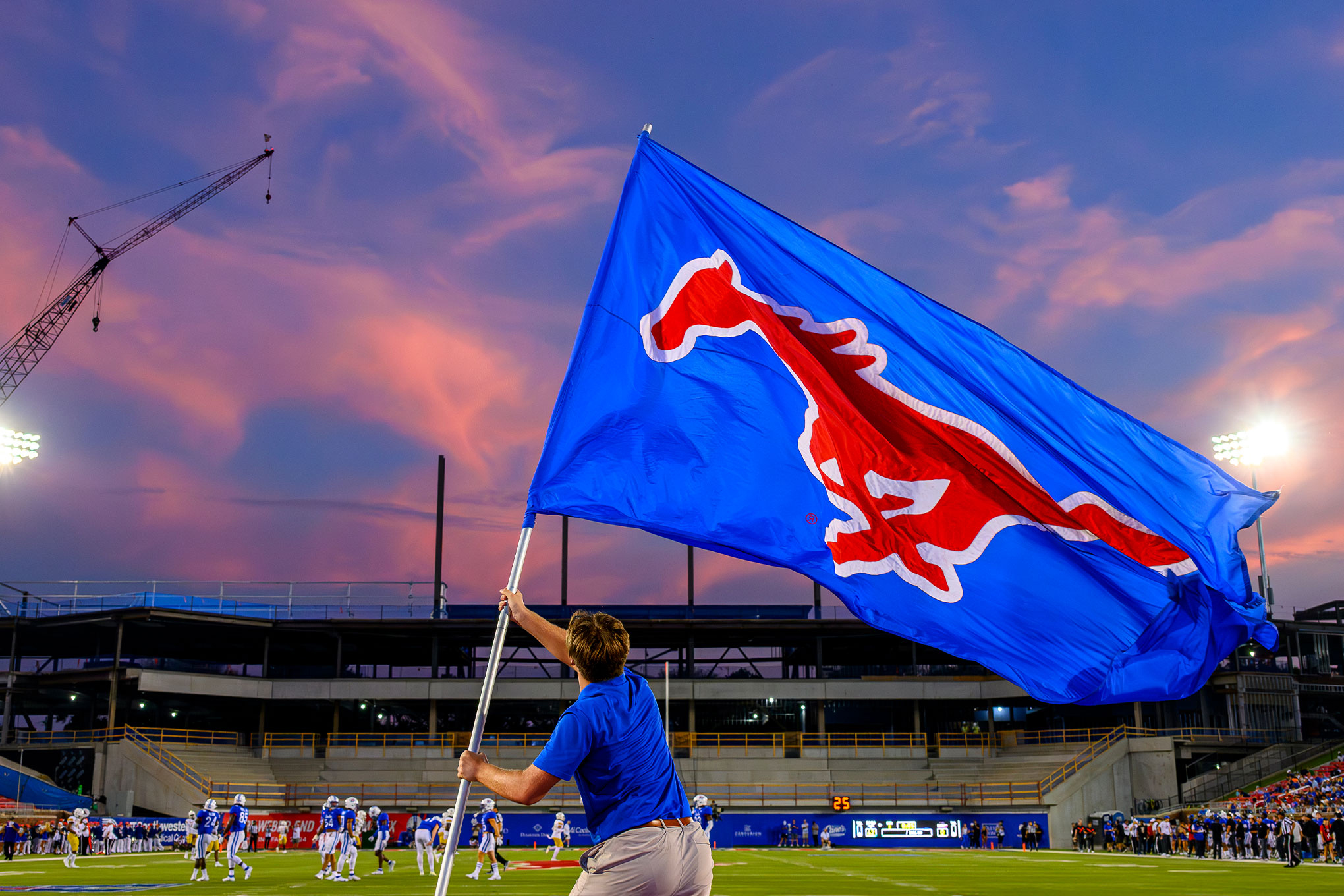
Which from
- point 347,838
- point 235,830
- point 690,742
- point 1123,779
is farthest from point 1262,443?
point 235,830

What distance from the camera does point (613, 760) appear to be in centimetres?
483

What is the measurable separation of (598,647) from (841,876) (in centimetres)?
Result: 2442

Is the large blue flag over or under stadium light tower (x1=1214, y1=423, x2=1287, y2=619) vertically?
under

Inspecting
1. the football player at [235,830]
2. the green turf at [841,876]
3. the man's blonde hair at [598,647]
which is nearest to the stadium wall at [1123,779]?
the green turf at [841,876]

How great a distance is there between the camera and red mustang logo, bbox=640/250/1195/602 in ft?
29.5

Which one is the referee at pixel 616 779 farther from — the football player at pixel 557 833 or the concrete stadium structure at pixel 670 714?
the concrete stadium structure at pixel 670 714

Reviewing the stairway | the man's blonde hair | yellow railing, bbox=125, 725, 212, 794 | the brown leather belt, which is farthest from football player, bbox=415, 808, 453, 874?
the man's blonde hair

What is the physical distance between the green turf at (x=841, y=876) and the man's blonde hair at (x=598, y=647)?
1741 cm

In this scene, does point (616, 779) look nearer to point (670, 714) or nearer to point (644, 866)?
point (644, 866)

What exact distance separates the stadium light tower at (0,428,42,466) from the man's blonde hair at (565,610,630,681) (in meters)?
79.7

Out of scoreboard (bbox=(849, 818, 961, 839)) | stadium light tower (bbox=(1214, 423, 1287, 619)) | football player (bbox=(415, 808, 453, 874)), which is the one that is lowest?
scoreboard (bbox=(849, 818, 961, 839))

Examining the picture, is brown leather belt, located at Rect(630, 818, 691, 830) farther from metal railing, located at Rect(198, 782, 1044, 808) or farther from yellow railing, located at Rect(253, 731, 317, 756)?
yellow railing, located at Rect(253, 731, 317, 756)

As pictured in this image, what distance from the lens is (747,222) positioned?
9.54 metres

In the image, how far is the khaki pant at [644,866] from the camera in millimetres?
4688
